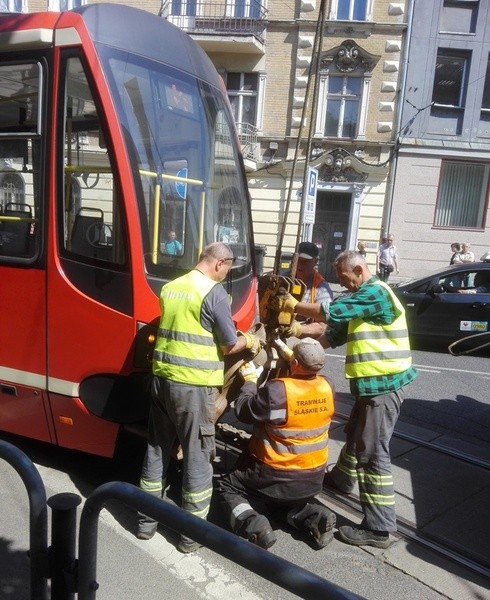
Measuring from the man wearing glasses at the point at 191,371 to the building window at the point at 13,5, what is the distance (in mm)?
18253

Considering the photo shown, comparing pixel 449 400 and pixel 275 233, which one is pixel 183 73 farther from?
pixel 275 233

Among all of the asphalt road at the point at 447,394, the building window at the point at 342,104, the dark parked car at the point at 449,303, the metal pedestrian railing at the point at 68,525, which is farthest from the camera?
the building window at the point at 342,104

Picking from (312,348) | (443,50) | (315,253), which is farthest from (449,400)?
(443,50)

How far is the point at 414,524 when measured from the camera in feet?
11.9

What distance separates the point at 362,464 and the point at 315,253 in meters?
2.29

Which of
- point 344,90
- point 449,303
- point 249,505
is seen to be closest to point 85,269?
point 249,505

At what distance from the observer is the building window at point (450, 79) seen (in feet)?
54.3

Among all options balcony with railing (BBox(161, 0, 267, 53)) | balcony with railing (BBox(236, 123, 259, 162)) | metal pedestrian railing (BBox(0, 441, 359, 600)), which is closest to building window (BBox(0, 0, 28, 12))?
balcony with railing (BBox(161, 0, 267, 53))

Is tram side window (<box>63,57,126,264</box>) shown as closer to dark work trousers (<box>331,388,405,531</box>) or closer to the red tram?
the red tram

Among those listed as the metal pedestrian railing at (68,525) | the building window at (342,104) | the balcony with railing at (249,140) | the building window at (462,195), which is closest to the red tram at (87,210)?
the metal pedestrian railing at (68,525)

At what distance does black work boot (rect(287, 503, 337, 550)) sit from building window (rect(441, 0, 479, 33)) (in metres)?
16.8

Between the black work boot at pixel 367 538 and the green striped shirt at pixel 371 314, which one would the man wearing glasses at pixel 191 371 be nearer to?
the green striped shirt at pixel 371 314

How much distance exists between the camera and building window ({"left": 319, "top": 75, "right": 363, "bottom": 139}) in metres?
17.3

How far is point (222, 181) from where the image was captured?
14.1 ft
